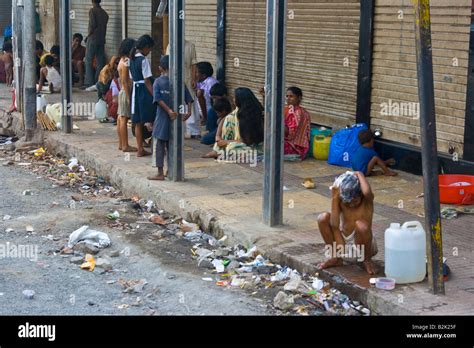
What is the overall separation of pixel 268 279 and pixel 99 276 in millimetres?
1411

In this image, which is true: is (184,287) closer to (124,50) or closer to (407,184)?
(407,184)

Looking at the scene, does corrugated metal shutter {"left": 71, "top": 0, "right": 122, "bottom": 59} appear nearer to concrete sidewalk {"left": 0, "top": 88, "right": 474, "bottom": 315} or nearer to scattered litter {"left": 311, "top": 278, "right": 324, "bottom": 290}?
concrete sidewalk {"left": 0, "top": 88, "right": 474, "bottom": 315}

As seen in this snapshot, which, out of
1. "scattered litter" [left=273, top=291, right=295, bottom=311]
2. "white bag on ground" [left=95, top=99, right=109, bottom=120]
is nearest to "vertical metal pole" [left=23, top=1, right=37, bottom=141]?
"white bag on ground" [left=95, top=99, right=109, bottom=120]

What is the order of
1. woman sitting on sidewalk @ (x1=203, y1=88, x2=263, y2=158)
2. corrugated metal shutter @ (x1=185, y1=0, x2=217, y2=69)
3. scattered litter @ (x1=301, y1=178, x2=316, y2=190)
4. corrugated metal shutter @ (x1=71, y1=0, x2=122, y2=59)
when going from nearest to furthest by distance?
scattered litter @ (x1=301, y1=178, x2=316, y2=190)
woman sitting on sidewalk @ (x1=203, y1=88, x2=263, y2=158)
corrugated metal shutter @ (x1=185, y1=0, x2=217, y2=69)
corrugated metal shutter @ (x1=71, y1=0, x2=122, y2=59)

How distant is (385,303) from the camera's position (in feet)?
18.7

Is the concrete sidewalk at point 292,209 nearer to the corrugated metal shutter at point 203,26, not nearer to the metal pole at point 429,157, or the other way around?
the metal pole at point 429,157

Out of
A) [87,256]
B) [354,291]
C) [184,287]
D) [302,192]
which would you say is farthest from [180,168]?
[354,291]

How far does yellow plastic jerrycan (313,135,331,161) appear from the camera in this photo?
10.7m

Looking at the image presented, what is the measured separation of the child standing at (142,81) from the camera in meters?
10.2

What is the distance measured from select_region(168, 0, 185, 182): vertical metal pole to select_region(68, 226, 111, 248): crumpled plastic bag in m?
1.96

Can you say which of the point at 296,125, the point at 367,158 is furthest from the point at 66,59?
the point at 367,158

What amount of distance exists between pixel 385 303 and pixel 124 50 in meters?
6.05

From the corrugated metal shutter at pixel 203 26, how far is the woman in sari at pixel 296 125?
12.9 ft

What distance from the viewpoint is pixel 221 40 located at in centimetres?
1377
